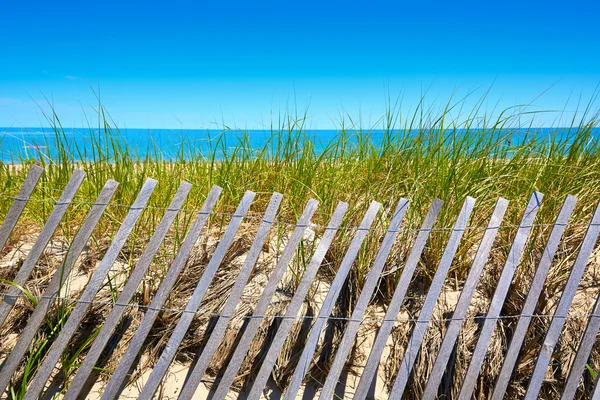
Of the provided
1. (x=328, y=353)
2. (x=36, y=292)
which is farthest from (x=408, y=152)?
(x=36, y=292)

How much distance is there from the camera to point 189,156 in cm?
299

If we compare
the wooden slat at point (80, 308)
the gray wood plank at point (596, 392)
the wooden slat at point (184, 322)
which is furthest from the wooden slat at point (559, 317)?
the wooden slat at point (80, 308)

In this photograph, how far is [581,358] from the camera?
1.70 m

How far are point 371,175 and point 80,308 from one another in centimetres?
168

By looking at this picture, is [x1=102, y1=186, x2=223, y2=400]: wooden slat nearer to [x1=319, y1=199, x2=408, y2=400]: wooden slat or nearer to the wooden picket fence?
the wooden picket fence

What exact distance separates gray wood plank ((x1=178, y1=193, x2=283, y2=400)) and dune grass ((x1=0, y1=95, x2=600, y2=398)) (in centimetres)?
46

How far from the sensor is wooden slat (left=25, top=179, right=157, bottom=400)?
1.60m

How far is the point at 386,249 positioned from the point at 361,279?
396 millimetres

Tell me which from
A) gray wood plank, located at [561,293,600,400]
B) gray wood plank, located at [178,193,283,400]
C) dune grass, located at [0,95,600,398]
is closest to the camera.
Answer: gray wood plank, located at [178,193,283,400]

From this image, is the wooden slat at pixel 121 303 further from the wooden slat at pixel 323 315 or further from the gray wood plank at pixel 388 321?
the gray wood plank at pixel 388 321

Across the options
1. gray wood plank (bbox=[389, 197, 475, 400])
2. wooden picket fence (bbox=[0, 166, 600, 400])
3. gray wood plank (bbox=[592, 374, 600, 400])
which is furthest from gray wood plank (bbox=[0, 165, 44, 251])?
gray wood plank (bbox=[592, 374, 600, 400])

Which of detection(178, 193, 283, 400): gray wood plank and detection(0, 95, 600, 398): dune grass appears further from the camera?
detection(0, 95, 600, 398): dune grass

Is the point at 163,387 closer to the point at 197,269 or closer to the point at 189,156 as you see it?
the point at 197,269

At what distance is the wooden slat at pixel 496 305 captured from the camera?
167 cm
